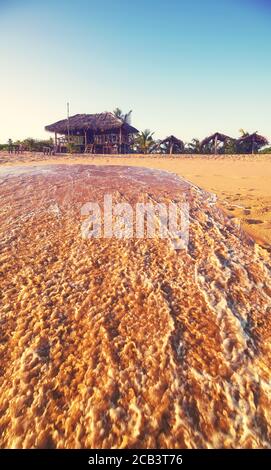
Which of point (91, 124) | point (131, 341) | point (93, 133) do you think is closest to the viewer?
point (131, 341)

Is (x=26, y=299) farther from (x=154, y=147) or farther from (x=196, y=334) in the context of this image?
(x=154, y=147)

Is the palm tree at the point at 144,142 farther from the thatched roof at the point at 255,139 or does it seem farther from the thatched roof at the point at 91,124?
the thatched roof at the point at 255,139

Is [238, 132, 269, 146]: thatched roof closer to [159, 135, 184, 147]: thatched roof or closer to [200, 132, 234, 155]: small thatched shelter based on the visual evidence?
[200, 132, 234, 155]: small thatched shelter

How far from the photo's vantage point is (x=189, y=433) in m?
0.86

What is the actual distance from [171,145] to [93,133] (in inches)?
251

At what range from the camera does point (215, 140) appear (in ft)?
71.5

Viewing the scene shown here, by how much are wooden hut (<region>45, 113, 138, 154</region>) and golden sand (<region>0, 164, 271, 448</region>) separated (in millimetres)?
20212

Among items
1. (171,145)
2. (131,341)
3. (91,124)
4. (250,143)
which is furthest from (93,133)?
(131,341)

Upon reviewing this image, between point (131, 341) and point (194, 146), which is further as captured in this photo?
point (194, 146)

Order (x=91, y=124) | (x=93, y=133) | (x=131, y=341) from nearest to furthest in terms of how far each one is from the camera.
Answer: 1. (x=131, y=341)
2. (x=91, y=124)
3. (x=93, y=133)

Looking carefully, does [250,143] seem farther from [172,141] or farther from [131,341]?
[131,341]

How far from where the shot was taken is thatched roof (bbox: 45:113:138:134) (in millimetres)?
21172

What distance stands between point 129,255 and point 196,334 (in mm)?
689

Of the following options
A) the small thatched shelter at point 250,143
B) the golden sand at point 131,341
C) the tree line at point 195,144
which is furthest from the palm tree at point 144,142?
the golden sand at point 131,341
